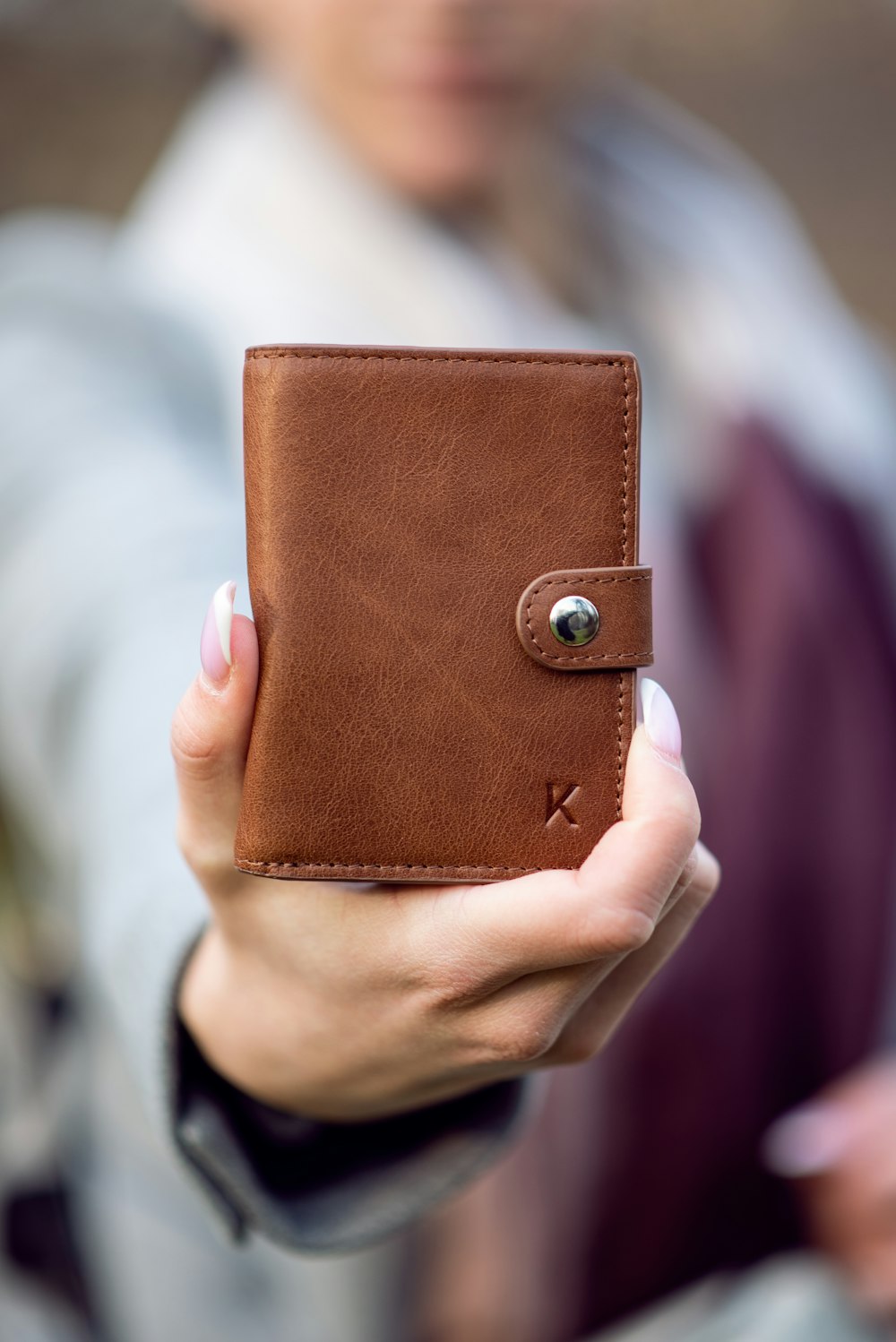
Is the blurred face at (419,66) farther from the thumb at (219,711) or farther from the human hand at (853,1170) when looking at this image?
the human hand at (853,1170)

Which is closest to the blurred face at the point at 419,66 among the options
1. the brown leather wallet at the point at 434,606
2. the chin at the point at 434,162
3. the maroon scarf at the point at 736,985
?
the chin at the point at 434,162

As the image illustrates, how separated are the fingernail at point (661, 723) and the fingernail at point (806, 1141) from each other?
41.9 inches

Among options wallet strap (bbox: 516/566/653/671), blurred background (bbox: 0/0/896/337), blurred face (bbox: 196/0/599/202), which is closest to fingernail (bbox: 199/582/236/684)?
wallet strap (bbox: 516/566/653/671)

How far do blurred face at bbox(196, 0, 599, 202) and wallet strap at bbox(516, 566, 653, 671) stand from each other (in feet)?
3.71

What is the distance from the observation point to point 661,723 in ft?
1.85

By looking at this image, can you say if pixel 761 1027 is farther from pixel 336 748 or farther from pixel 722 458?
pixel 336 748

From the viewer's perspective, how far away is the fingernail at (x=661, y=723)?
0.56 metres

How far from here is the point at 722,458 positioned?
1.73m

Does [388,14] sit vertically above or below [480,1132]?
above

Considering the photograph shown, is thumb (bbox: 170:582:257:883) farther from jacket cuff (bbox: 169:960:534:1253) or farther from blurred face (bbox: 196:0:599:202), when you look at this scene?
blurred face (bbox: 196:0:599:202)

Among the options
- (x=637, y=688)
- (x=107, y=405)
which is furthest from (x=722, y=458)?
(x=637, y=688)

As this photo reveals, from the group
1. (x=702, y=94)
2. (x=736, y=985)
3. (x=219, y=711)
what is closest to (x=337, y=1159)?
(x=219, y=711)

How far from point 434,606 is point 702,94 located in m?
3.80

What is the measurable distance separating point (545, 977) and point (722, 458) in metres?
1.31
